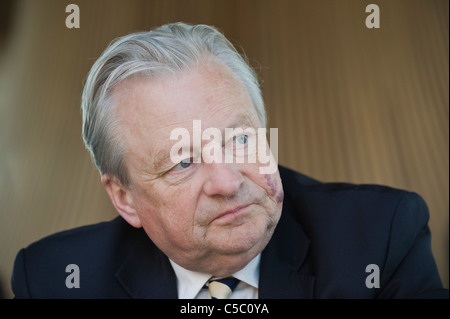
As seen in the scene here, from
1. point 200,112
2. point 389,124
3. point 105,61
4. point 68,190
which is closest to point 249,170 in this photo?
point 200,112

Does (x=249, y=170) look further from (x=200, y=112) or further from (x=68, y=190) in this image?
(x=68, y=190)

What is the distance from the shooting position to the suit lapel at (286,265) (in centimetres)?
138

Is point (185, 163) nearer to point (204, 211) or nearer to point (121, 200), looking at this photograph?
point (204, 211)

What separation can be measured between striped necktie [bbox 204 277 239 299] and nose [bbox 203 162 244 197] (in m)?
0.33

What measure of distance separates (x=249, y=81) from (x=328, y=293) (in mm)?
623

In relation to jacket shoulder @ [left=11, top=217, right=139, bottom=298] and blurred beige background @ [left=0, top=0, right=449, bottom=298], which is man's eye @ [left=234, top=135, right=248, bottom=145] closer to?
blurred beige background @ [left=0, top=0, right=449, bottom=298]

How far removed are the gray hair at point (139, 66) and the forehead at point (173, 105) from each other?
3 cm

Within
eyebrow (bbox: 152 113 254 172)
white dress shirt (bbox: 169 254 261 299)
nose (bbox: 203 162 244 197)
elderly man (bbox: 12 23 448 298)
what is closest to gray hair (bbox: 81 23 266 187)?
elderly man (bbox: 12 23 448 298)

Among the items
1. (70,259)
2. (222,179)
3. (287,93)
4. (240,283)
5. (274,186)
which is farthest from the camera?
(287,93)

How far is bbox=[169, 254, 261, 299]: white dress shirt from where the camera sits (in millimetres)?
1401

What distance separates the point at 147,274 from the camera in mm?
1483

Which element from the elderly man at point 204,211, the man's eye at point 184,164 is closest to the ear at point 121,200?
the elderly man at point 204,211

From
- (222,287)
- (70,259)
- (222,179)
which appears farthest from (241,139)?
(70,259)

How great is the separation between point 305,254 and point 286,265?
2.6 inches
